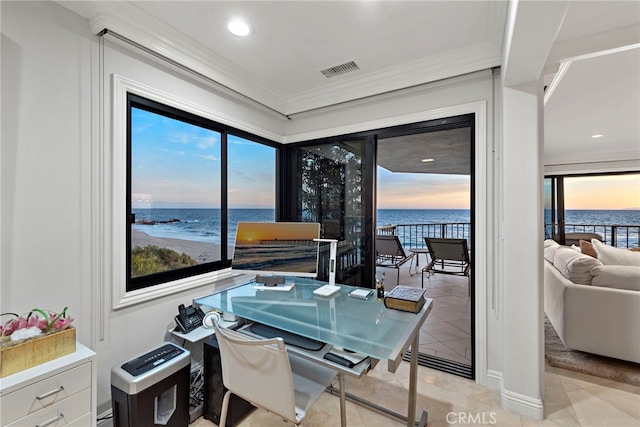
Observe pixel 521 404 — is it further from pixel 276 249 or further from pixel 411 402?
pixel 276 249

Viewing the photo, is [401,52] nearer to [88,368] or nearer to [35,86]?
[35,86]

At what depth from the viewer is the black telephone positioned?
1899 mm

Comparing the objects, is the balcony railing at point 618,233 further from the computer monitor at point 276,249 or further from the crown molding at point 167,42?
the crown molding at point 167,42

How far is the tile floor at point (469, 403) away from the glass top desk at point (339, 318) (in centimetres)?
26

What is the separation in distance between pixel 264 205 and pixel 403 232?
600 centimetres

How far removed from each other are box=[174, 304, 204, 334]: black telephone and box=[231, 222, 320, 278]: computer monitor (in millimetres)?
402

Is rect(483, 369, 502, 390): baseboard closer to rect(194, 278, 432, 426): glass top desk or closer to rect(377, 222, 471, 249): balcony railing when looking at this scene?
rect(194, 278, 432, 426): glass top desk

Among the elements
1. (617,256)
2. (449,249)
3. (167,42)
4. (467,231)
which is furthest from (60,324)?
(467,231)

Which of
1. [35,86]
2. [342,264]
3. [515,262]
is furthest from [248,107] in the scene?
[515,262]

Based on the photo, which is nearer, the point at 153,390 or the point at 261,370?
the point at 261,370

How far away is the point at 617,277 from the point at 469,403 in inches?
70.3

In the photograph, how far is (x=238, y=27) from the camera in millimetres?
1862

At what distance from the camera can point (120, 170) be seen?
178 cm

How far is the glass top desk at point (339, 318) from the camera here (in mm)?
1283
